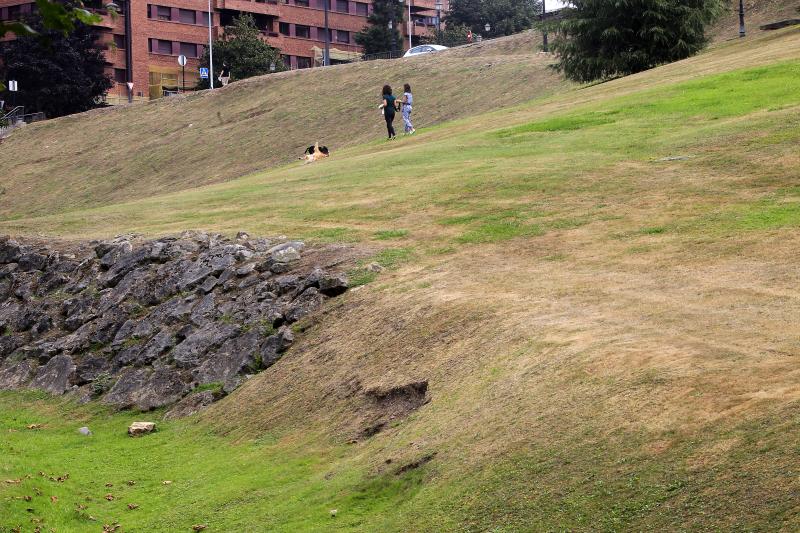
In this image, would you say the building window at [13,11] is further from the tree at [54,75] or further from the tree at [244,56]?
the tree at [244,56]

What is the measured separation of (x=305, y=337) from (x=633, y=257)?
4.46m

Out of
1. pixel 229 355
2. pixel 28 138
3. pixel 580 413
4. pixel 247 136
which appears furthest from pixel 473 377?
pixel 28 138

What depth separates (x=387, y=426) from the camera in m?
11.8

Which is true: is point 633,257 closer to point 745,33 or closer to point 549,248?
point 549,248

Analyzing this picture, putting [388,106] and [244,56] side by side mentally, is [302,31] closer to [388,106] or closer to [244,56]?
[244,56]

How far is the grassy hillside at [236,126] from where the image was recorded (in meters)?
50.5

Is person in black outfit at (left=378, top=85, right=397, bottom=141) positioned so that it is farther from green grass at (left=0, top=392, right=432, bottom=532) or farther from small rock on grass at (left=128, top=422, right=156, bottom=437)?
small rock on grass at (left=128, top=422, right=156, bottom=437)

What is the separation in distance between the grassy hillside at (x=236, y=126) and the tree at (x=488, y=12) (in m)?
40.3

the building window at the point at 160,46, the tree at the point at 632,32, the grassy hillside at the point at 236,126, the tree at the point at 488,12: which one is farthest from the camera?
the tree at the point at 488,12

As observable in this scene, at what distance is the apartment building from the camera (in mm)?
94438

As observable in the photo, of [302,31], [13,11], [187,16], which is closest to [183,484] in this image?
[13,11]

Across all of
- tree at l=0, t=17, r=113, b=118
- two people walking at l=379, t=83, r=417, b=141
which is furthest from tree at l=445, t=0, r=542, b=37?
two people walking at l=379, t=83, r=417, b=141

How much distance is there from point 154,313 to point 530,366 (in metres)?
9.10

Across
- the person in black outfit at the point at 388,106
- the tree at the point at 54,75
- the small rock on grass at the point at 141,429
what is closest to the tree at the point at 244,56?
the tree at the point at 54,75
